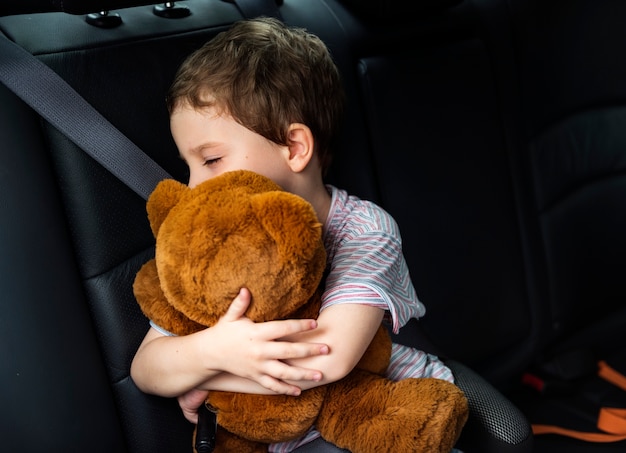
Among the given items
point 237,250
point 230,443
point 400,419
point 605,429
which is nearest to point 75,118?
point 237,250

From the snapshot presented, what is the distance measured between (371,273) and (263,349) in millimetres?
212

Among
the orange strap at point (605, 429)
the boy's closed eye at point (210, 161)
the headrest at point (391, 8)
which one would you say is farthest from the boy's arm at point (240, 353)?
the orange strap at point (605, 429)

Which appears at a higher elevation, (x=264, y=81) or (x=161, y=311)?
(x=264, y=81)

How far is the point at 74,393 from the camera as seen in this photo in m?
1.09

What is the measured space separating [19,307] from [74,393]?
0.15 meters

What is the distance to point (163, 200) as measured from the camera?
0.96 m

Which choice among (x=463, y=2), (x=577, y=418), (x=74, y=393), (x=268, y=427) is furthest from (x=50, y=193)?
(x=577, y=418)

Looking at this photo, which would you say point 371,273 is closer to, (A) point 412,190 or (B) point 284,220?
(B) point 284,220

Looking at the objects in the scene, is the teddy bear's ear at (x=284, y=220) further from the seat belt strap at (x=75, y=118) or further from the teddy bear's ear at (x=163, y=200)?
the seat belt strap at (x=75, y=118)

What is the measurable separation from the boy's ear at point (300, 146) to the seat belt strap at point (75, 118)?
0.64 feet

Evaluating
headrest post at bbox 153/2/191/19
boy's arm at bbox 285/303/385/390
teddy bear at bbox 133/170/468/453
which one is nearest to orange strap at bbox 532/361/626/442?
teddy bear at bbox 133/170/468/453

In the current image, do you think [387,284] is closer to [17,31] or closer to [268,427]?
[268,427]

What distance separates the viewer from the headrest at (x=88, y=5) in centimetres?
111

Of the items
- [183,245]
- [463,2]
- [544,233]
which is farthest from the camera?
[544,233]
